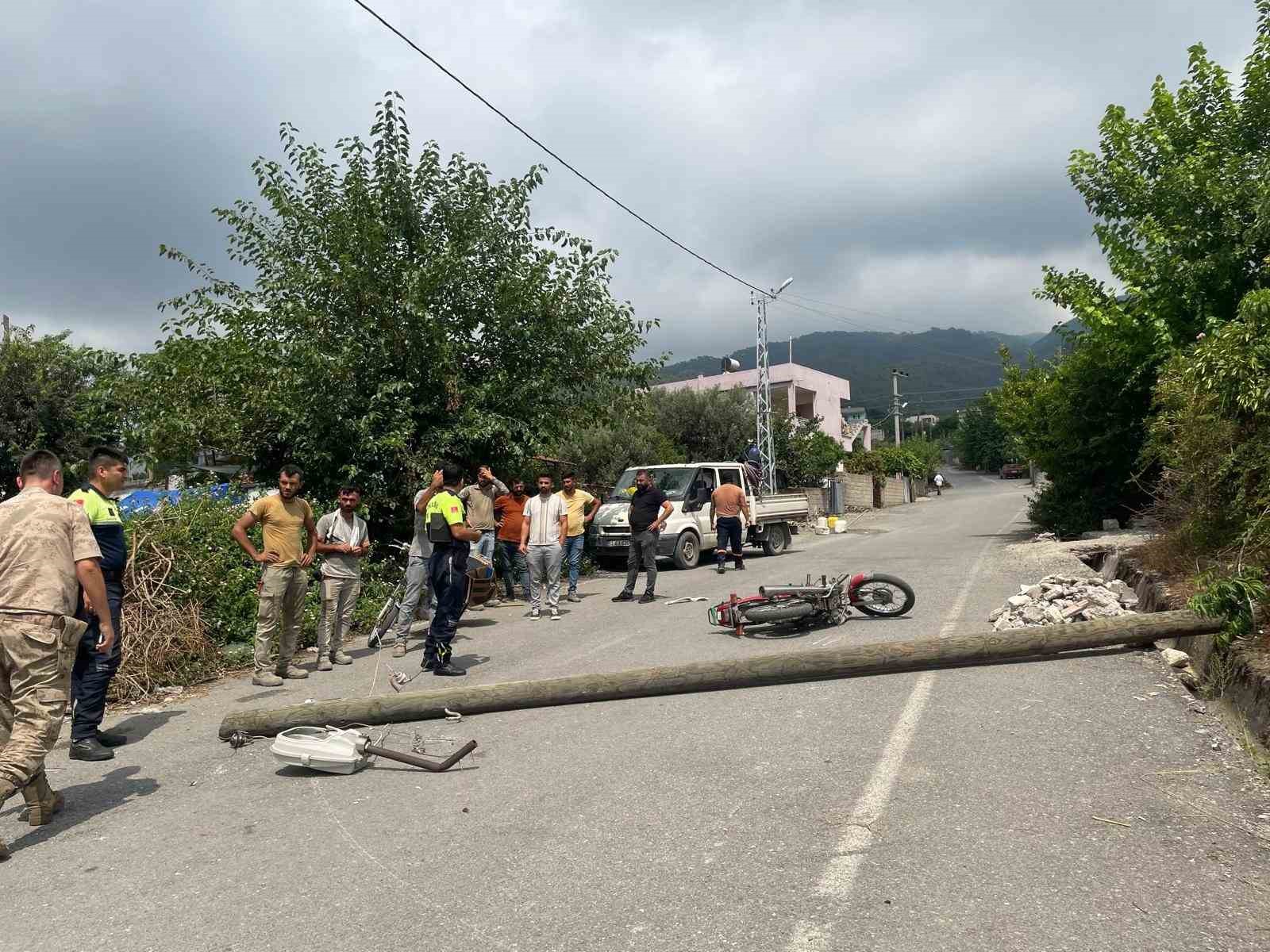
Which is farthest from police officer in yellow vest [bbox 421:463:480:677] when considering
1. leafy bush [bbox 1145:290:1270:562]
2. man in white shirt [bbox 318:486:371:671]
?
leafy bush [bbox 1145:290:1270:562]

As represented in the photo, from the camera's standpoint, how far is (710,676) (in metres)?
6.32

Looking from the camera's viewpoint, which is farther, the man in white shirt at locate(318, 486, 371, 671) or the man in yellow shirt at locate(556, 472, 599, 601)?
the man in yellow shirt at locate(556, 472, 599, 601)

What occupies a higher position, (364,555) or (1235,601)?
(364,555)

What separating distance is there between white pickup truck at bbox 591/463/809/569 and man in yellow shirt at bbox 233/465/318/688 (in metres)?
8.12

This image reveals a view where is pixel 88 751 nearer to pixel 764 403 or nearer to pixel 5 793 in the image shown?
pixel 5 793

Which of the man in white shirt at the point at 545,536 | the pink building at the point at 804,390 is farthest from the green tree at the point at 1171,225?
the pink building at the point at 804,390

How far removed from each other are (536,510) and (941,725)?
636 cm

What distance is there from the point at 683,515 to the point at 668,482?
97cm

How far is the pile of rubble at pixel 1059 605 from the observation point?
8.45m

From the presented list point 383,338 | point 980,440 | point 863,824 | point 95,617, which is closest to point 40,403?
point 383,338

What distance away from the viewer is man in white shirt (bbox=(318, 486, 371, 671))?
9133 mm

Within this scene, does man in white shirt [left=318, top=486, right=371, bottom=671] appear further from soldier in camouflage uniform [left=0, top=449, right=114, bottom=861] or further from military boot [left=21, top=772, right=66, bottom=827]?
military boot [left=21, top=772, right=66, bottom=827]

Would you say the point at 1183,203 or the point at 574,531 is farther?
the point at 1183,203

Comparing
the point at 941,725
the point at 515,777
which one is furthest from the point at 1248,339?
the point at 515,777
